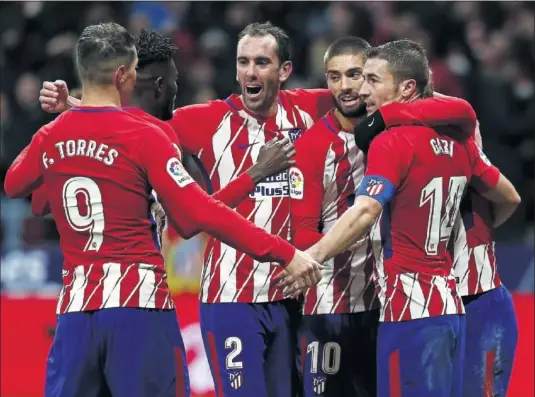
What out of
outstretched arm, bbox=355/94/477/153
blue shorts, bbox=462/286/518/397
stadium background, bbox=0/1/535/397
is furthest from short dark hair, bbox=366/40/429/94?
stadium background, bbox=0/1/535/397

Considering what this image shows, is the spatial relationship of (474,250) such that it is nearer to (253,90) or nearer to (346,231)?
(346,231)

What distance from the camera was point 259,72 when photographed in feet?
23.5

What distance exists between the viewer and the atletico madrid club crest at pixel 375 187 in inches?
237

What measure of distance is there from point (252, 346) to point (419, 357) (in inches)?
44.8

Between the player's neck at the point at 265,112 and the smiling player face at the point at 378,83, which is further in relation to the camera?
the player's neck at the point at 265,112

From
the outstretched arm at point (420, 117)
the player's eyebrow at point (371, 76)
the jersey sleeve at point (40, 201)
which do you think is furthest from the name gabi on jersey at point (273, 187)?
the jersey sleeve at point (40, 201)

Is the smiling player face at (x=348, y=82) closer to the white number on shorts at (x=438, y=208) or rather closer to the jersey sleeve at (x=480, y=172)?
the jersey sleeve at (x=480, y=172)

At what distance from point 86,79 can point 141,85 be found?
1072mm

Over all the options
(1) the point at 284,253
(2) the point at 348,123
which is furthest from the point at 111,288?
(2) the point at 348,123

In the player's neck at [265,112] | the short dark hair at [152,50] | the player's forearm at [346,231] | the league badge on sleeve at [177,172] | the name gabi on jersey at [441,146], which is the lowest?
the player's forearm at [346,231]

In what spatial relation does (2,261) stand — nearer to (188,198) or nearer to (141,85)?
(141,85)

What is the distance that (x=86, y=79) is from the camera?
5.70 meters

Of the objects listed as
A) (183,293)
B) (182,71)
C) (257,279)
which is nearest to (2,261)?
(183,293)

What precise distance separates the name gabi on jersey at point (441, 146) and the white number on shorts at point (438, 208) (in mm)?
140
